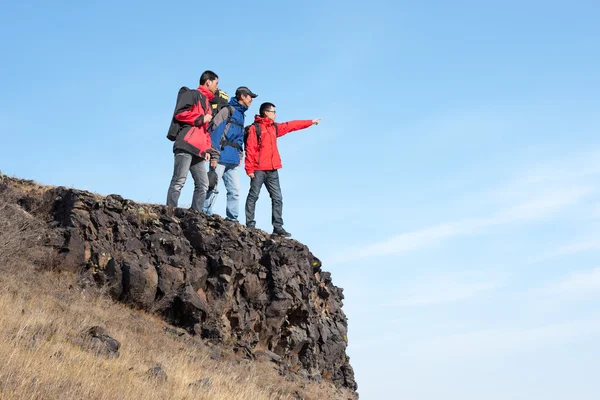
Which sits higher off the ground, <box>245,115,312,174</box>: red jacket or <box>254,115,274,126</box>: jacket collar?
<box>254,115,274,126</box>: jacket collar

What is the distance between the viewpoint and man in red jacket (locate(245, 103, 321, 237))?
580 inches

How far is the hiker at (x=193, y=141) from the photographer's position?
1295 cm

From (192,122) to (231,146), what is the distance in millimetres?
1758

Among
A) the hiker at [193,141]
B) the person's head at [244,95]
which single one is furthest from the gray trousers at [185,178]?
the person's head at [244,95]

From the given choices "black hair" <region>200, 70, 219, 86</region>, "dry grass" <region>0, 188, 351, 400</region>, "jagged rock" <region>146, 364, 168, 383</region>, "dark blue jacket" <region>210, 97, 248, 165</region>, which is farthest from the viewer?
"dark blue jacket" <region>210, 97, 248, 165</region>

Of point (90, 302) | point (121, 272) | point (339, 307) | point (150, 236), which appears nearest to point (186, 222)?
point (150, 236)

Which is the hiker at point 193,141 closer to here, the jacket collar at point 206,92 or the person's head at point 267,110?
the jacket collar at point 206,92

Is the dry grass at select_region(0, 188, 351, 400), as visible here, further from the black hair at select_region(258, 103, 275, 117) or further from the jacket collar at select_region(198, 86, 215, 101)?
the black hair at select_region(258, 103, 275, 117)

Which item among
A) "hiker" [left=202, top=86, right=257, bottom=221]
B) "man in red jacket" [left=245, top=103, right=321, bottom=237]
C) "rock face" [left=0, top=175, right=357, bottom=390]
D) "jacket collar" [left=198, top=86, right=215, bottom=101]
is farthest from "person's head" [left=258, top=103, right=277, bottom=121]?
"rock face" [left=0, top=175, right=357, bottom=390]

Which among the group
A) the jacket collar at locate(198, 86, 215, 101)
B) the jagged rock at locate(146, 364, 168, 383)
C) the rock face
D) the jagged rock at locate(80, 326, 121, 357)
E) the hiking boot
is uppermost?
the jacket collar at locate(198, 86, 215, 101)

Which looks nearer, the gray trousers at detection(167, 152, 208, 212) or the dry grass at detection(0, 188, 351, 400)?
the dry grass at detection(0, 188, 351, 400)

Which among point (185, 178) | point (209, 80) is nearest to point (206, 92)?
point (209, 80)

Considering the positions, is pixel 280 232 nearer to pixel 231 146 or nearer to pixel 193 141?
pixel 231 146

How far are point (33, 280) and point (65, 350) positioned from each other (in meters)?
3.01
